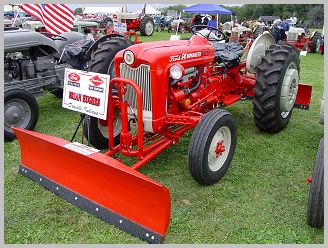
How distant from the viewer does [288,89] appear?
175 inches

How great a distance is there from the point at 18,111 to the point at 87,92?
76.0 inches

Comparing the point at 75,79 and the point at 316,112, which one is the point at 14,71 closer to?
the point at 75,79

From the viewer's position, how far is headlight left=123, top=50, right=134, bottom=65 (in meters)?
3.23

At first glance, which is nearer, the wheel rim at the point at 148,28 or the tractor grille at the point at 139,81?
the tractor grille at the point at 139,81

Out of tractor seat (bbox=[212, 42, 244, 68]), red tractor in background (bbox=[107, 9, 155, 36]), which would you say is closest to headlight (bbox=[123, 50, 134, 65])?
tractor seat (bbox=[212, 42, 244, 68])

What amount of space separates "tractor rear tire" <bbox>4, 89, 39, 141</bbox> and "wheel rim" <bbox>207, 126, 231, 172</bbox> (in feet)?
8.45

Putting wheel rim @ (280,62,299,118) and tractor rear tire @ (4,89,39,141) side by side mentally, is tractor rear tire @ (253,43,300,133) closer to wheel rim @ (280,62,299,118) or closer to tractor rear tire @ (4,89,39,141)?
wheel rim @ (280,62,299,118)

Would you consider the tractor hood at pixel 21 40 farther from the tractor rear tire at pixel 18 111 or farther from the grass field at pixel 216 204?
the grass field at pixel 216 204

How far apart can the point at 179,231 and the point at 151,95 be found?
1.22 m

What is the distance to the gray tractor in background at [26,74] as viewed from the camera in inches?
181

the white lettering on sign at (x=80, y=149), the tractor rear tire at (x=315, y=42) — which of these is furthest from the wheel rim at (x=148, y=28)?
the white lettering on sign at (x=80, y=149)

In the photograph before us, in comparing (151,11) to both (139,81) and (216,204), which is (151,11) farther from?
(216,204)

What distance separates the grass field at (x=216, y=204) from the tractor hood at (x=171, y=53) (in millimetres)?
1093

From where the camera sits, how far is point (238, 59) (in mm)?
4754
